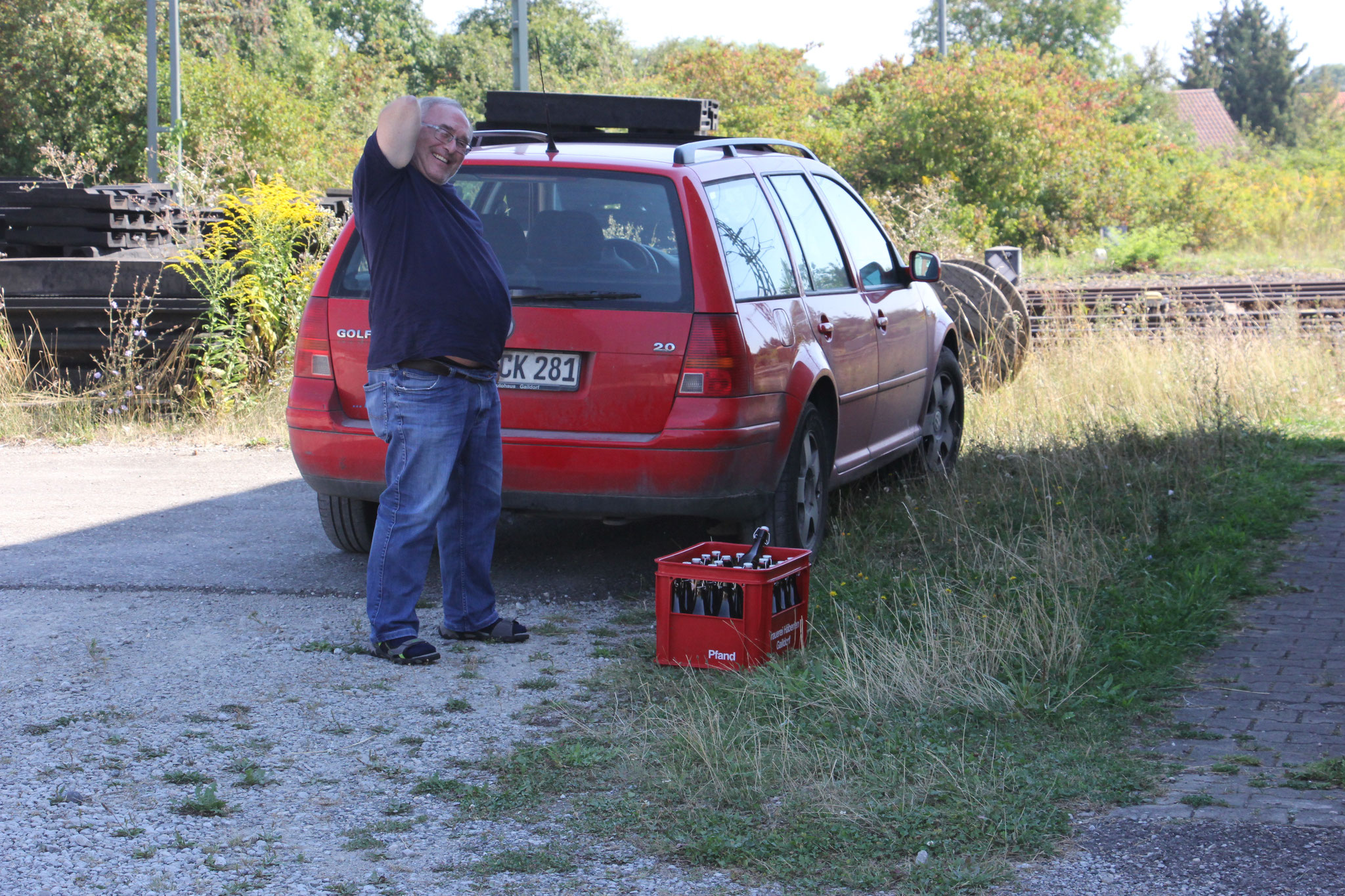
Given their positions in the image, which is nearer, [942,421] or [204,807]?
[204,807]

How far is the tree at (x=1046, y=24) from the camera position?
62.7 m

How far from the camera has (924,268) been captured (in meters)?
7.72

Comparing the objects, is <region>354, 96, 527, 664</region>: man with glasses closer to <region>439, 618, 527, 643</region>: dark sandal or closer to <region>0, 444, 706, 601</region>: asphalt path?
<region>439, 618, 527, 643</region>: dark sandal

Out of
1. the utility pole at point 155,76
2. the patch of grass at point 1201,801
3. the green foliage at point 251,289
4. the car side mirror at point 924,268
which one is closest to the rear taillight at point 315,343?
the car side mirror at point 924,268

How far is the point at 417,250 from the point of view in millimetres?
4789

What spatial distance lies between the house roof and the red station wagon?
235 ft

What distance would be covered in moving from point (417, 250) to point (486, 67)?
5793 cm

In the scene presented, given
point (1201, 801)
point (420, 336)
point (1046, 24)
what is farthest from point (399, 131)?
point (1046, 24)

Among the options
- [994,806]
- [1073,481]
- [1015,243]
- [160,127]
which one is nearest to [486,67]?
[160,127]

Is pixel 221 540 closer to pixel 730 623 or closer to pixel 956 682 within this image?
pixel 730 623

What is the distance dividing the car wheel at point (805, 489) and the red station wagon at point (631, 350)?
12 millimetres

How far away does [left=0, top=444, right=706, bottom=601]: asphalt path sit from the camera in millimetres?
6164

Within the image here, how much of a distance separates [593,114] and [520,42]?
24.4 feet

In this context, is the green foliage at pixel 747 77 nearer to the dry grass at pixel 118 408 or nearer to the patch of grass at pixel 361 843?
the dry grass at pixel 118 408
